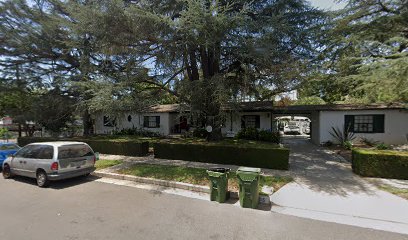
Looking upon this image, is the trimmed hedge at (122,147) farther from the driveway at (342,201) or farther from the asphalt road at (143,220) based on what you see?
the driveway at (342,201)

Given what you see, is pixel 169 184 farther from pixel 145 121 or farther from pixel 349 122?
pixel 145 121

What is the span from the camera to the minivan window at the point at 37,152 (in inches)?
332

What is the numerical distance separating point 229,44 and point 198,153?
5.50 meters

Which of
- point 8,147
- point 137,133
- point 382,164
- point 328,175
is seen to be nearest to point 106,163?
point 8,147

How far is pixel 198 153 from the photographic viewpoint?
11.8 metres

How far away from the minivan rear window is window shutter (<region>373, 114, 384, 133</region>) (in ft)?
59.9

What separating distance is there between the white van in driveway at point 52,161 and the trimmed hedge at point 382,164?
10688 mm

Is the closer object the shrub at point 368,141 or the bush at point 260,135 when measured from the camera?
the bush at point 260,135

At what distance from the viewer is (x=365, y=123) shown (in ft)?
54.4

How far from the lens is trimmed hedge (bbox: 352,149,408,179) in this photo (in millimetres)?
8383

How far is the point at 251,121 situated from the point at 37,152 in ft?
52.2

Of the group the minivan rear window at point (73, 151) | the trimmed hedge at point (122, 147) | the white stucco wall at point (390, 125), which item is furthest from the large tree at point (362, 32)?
the minivan rear window at point (73, 151)

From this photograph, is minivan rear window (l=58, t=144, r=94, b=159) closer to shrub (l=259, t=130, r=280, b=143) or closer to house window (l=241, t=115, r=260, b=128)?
shrub (l=259, t=130, r=280, b=143)

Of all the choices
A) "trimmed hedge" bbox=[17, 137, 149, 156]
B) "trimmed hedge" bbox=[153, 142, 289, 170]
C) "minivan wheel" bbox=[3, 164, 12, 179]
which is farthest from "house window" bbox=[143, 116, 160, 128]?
"minivan wheel" bbox=[3, 164, 12, 179]
